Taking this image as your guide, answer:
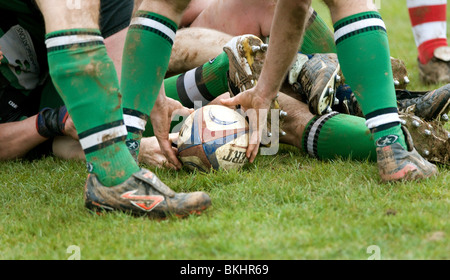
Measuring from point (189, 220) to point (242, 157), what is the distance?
78cm

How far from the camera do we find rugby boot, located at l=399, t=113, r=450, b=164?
2.75 meters

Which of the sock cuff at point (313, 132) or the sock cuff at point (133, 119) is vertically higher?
the sock cuff at point (133, 119)

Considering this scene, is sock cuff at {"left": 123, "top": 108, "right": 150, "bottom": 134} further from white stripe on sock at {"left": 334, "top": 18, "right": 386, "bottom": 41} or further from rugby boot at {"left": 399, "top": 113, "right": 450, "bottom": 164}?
rugby boot at {"left": 399, "top": 113, "right": 450, "bottom": 164}

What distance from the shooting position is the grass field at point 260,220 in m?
1.88

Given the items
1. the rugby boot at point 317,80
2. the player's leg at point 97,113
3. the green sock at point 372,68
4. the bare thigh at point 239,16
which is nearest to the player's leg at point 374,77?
the green sock at point 372,68

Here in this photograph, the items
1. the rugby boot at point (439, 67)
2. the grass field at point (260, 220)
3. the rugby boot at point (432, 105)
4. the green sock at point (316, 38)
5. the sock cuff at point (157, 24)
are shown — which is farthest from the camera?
the rugby boot at point (439, 67)

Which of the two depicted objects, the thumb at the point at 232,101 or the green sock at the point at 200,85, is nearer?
the thumb at the point at 232,101

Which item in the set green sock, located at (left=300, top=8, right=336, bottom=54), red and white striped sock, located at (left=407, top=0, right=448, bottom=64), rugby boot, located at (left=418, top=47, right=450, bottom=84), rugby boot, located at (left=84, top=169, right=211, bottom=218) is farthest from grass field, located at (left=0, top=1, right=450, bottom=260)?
red and white striped sock, located at (left=407, top=0, right=448, bottom=64)

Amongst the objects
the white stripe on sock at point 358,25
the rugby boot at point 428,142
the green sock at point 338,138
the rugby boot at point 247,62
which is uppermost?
the white stripe on sock at point 358,25

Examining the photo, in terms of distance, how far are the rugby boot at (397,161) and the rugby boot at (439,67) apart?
2400mm

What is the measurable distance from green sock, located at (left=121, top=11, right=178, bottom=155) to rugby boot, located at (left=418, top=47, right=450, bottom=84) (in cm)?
283

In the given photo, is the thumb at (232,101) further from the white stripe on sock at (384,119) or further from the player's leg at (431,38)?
the player's leg at (431,38)

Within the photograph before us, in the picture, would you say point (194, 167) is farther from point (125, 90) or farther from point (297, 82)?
point (297, 82)

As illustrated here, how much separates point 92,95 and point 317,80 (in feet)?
4.59
